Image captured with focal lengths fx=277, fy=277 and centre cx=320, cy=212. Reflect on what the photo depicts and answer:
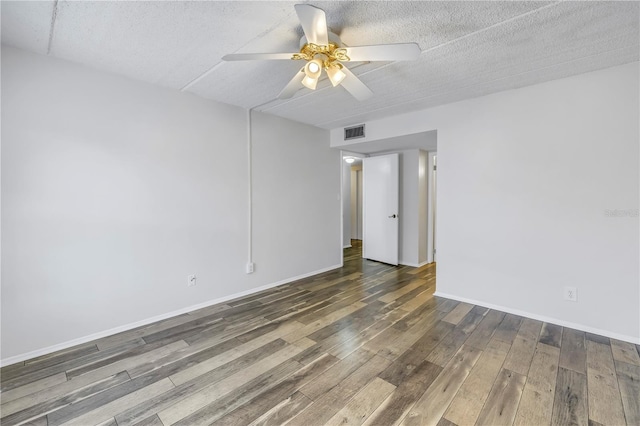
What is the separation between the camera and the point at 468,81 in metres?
2.58

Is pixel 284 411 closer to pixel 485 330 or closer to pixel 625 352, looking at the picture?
pixel 485 330

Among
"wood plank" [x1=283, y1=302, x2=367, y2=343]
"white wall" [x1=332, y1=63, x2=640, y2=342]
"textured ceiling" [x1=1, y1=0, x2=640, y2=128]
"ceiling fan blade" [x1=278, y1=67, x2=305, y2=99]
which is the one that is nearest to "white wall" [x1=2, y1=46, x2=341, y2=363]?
"textured ceiling" [x1=1, y1=0, x2=640, y2=128]

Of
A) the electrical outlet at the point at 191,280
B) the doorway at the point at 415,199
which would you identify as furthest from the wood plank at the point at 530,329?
the electrical outlet at the point at 191,280

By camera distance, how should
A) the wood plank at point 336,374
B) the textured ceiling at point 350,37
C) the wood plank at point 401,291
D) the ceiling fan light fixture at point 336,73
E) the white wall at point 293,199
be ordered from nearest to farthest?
the textured ceiling at point 350,37, the wood plank at point 336,374, the ceiling fan light fixture at point 336,73, the wood plank at point 401,291, the white wall at point 293,199

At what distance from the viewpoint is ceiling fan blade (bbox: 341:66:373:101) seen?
191 centimetres

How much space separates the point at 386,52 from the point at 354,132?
2508mm

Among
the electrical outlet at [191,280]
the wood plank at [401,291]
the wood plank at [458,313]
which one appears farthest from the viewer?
the wood plank at [401,291]

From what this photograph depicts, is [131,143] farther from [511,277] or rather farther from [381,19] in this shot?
[511,277]

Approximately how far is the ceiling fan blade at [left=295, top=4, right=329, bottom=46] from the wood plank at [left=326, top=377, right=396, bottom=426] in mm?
2108

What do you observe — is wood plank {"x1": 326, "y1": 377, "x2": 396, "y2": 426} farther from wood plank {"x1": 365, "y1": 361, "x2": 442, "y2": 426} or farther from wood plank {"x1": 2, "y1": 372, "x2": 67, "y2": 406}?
wood plank {"x1": 2, "y1": 372, "x2": 67, "y2": 406}

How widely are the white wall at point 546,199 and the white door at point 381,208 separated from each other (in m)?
1.43

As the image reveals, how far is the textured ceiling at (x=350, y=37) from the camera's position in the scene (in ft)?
5.29

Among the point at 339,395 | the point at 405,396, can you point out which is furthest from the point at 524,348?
the point at 339,395

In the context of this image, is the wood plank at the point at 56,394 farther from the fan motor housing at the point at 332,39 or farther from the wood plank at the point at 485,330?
the wood plank at the point at 485,330
